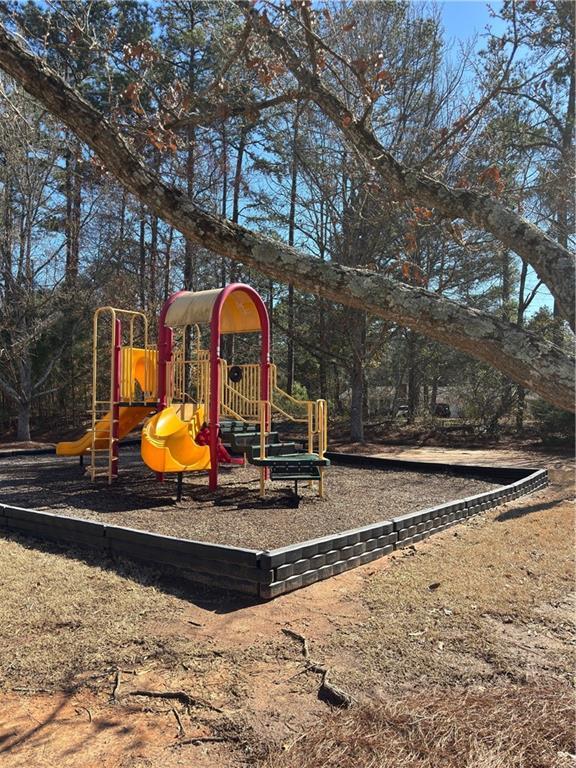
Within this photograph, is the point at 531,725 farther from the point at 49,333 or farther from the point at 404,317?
the point at 49,333

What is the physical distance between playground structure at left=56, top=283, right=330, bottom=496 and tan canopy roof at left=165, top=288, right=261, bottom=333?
16 millimetres

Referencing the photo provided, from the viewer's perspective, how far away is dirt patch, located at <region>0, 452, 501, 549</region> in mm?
5930

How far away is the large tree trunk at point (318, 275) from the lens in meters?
1.48

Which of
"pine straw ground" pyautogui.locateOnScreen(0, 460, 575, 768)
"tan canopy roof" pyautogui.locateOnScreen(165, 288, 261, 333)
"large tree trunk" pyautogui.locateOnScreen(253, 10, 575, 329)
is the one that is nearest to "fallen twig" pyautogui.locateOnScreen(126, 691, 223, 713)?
"pine straw ground" pyautogui.locateOnScreen(0, 460, 575, 768)

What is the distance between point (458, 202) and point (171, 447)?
19.9 feet

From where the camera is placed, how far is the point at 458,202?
2.05 metres

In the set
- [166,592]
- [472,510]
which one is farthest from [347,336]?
[166,592]

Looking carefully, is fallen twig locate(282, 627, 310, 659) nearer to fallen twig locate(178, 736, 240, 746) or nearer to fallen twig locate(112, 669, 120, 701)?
fallen twig locate(178, 736, 240, 746)

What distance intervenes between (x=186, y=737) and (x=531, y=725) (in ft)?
4.73

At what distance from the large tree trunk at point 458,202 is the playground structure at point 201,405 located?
4.99m

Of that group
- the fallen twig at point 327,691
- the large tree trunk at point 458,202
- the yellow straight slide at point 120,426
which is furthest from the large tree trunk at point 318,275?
the yellow straight slide at point 120,426

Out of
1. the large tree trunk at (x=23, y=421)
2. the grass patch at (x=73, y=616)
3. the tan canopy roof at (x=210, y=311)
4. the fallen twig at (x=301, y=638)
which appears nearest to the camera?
the grass patch at (x=73, y=616)

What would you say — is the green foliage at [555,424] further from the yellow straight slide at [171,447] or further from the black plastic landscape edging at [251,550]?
the yellow straight slide at [171,447]

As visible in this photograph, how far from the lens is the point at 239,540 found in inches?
211
